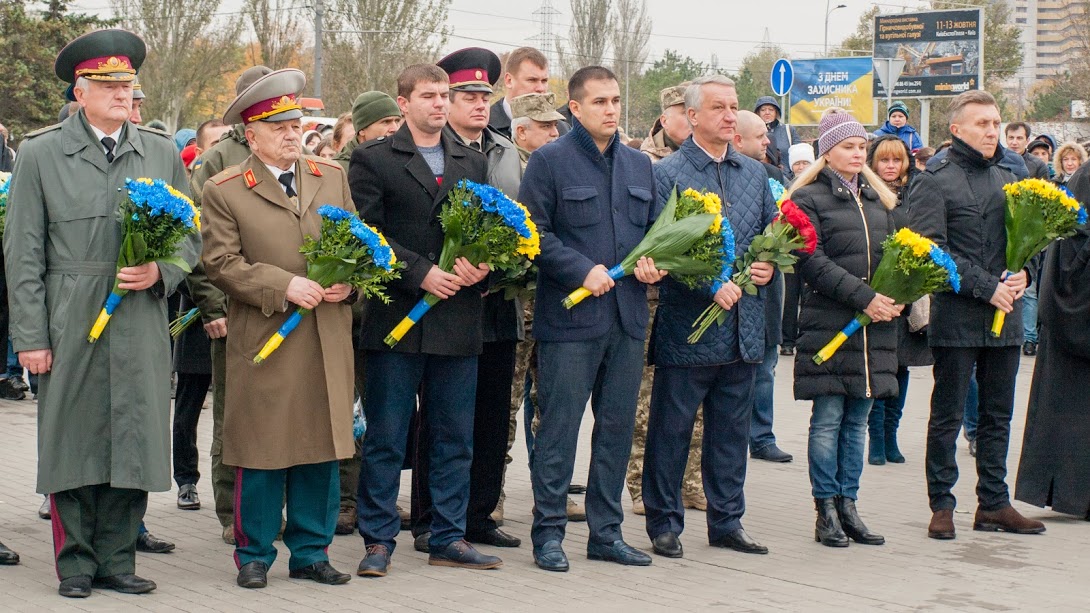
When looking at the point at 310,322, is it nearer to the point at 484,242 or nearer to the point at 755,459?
the point at 484,242

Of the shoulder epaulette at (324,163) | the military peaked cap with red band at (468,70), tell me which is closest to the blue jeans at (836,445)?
the military peaked cap with red band at (468,70)

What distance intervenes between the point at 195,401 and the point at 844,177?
384cm

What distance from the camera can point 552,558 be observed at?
6789 millimetres

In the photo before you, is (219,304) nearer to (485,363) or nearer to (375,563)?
(485,363)

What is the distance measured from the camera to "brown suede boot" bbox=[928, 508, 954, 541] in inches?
299

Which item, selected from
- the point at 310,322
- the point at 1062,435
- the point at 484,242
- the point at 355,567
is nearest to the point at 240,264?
the point at 310,322

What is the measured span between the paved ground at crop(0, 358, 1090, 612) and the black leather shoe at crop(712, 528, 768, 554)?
66 mm

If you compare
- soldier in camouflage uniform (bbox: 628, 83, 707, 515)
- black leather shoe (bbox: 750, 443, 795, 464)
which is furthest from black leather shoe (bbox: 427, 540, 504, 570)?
black leather shoe (bbox: 750, 443, 795, 464)

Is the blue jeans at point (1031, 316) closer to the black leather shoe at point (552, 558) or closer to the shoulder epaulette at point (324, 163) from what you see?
the black leather shoe at point (552, 558)

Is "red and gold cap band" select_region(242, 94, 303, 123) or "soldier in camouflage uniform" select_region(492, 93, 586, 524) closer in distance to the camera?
"red and gold cap band" select_region(242, 94, 303, 123)

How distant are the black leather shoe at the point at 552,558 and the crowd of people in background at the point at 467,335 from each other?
0.05ft

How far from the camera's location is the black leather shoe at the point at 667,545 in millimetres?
7109

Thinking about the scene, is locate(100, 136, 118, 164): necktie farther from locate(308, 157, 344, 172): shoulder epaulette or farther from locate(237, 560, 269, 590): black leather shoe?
locate(237, 560, 269, 590): black leather shoe

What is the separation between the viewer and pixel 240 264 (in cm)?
621
